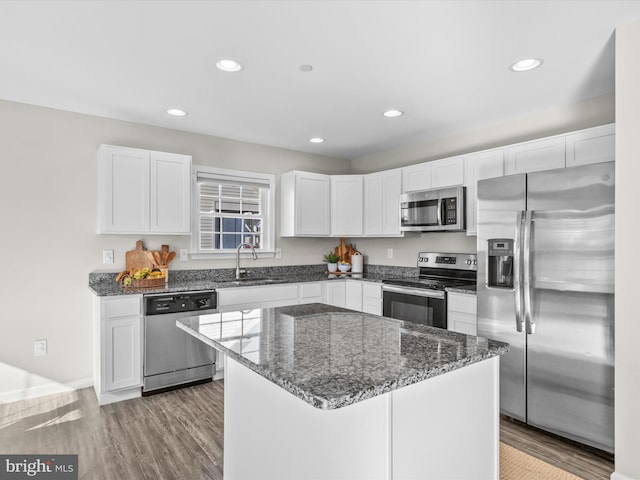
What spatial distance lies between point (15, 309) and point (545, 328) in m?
4.04

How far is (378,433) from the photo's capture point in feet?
3.76

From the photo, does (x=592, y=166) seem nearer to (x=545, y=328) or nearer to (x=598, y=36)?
(x=598, y=36)

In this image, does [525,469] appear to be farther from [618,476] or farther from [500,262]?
[500,262]

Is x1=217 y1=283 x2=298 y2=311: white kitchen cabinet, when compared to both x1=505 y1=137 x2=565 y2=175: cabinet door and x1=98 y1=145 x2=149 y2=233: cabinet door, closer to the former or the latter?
x1=98 y1=145 x2=149 y2=233: cabinet door

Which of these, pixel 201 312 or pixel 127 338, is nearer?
pixel 127 338

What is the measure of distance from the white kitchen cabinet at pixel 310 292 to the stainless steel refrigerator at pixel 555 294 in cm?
190

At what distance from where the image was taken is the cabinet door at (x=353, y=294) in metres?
4.43

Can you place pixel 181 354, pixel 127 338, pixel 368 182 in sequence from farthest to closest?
pixel 368 182 → pixel 181 354 → pixel 127 338

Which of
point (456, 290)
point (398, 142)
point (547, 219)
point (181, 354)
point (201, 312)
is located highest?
point (398, 142)

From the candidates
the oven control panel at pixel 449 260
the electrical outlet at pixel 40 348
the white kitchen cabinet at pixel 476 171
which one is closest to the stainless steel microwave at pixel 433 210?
the white kitchen cabinet at pixel 476 171

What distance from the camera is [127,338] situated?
3.19m

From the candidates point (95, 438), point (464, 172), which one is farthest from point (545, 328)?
point (95, 438)

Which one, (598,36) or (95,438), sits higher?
(598,36)

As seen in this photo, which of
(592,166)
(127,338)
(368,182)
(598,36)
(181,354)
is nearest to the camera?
(598,36)
